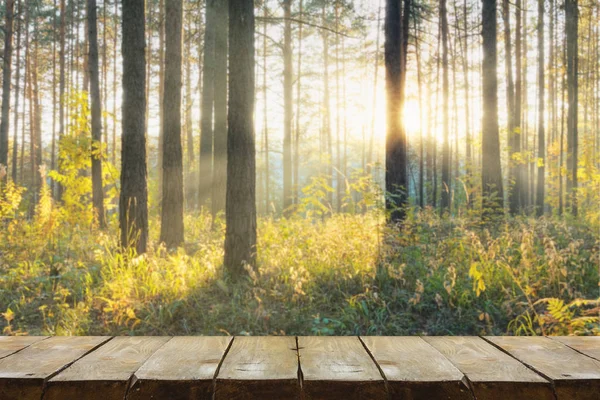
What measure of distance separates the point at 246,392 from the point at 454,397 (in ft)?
1.67

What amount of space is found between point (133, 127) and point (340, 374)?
6004 mm

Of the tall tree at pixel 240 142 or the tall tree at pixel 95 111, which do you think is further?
the tall tree at pixel 95 111

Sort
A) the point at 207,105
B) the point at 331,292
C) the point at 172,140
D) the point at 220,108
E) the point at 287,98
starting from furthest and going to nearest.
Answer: the point at 287,98, the point at 207,105, the point at 220,108, the point at 172,140, the point at 331,292

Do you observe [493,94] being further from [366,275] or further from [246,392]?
[246,392]

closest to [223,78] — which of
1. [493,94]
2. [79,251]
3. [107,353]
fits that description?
[79,251]

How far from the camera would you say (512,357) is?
1.20 metres

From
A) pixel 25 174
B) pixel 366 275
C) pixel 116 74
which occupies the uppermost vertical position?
pixel 116 74

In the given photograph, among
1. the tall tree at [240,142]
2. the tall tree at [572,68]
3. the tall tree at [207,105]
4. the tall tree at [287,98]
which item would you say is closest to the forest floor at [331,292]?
the tall tree at [240,142]

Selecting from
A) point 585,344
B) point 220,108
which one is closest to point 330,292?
point 585,344

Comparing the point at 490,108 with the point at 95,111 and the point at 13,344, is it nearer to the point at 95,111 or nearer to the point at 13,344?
the point at 95,111

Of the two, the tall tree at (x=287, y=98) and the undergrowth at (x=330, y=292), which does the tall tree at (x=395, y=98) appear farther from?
the tall tree at (x=287, y=98)

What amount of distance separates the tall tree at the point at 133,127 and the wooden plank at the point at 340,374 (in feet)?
18.2

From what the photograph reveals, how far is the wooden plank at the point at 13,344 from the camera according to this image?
124 cm

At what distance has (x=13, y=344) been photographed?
1324 millimetres
